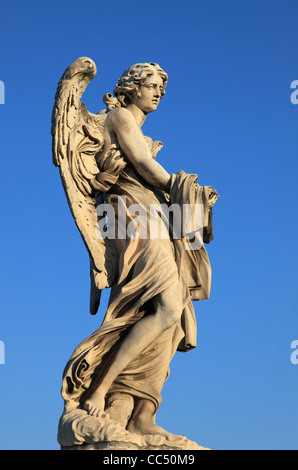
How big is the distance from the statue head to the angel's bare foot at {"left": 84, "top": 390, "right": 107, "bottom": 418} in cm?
311

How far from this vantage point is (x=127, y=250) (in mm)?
8312

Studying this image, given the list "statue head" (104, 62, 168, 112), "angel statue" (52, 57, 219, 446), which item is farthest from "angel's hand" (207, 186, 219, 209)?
"statue head" (104, 62, 168, 112)

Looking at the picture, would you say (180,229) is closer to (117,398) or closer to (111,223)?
(111,223)

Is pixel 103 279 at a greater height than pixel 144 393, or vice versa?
pixel 103 279

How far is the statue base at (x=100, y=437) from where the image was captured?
24.3 ft

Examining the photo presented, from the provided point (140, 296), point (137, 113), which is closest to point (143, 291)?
point (140, 296)

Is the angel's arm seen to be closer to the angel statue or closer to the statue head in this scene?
the angel statue

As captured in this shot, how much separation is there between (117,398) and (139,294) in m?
1.03

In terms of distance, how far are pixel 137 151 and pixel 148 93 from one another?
0.75 meters

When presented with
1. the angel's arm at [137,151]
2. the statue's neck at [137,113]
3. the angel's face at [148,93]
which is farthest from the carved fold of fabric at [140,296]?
the angel's face at [148,93]

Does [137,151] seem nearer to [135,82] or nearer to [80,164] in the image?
[80,164]
